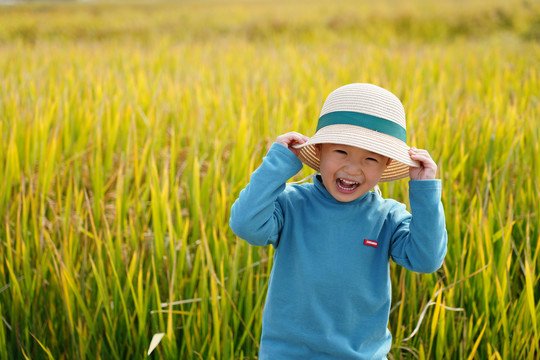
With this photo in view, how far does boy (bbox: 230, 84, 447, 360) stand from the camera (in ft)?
2.64

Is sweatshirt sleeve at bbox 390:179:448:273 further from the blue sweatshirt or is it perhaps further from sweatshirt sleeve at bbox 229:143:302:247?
sweatshirt sleeve at bbox 229:143:302:247

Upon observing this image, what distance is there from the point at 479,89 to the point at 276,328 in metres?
2.88

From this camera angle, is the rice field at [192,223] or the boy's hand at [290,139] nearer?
the boy's hand at [290,139]

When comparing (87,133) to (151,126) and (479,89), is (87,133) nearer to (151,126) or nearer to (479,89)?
(151,126)

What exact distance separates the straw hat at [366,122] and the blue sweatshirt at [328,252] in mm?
67

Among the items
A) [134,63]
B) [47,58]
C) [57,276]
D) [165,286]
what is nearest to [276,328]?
[165,286]

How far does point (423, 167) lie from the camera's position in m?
0.83

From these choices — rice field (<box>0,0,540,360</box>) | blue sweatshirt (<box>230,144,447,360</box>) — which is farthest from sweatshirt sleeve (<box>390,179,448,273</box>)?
rice field (<box>0,0,540,360</box>)

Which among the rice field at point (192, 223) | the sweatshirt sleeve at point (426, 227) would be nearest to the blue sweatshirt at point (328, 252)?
the sweatshirt sleeve at point (426, 227)

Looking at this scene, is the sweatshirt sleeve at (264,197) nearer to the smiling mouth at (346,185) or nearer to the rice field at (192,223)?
the smiling mouth at (346,185)

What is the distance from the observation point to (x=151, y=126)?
2.27 meters

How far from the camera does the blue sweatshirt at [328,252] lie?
0.80m

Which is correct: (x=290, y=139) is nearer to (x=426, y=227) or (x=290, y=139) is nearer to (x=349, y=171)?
(x=349, y=171)

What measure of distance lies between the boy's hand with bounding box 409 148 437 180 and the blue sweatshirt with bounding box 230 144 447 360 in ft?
0.06
